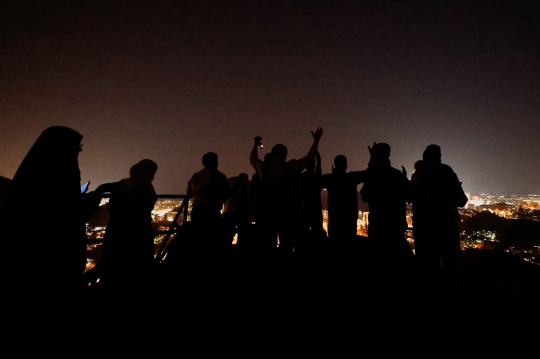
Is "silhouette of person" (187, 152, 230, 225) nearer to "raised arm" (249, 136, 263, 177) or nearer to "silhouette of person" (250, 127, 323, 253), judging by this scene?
"raised arm" (249, 136, 263, 177)

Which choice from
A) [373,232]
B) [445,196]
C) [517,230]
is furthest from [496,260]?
[517,230]

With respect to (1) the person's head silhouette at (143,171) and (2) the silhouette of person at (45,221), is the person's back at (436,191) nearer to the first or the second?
(1) the person's head silhouette at (143,171)

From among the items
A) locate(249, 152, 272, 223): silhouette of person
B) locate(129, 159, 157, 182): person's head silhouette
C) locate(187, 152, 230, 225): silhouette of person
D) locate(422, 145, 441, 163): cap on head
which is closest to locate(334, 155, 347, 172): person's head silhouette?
locate(249, 152, 272, 223): silhouette of person

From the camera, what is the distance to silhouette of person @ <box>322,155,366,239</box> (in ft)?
15.1

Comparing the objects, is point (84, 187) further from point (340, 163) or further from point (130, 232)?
point (340, 163)

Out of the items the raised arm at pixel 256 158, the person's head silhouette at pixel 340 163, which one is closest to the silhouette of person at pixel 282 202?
the raised arm at pixel 256 158

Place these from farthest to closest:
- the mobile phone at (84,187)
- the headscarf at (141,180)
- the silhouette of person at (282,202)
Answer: the silhouette of person at (282,202)
the headscarf at (141,180)
the mobile phone at (84,187)

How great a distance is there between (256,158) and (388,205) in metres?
2.51

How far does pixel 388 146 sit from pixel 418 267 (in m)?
1.94

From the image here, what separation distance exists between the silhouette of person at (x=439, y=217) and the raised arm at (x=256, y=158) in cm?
282

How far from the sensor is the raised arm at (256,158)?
501 cm

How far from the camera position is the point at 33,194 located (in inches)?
76.7

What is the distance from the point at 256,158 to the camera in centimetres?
508

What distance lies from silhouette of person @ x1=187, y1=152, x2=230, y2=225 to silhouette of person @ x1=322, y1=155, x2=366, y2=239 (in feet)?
6.78
